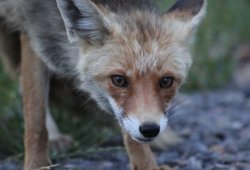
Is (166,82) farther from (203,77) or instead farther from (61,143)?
(203,77)

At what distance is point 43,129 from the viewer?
575 cm

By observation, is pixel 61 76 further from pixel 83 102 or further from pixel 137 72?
pixel 137 72

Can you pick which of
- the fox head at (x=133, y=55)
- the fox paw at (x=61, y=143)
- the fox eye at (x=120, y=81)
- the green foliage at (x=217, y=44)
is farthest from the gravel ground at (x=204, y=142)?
the fox eye at (x=120, y=81)

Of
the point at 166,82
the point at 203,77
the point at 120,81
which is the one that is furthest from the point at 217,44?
the point at 120,81

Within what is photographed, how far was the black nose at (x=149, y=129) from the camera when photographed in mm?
4637

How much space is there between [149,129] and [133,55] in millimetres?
668

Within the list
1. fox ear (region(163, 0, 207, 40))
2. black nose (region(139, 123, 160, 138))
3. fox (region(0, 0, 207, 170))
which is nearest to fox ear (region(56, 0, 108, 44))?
fox (region(0, 0, 207, 170))

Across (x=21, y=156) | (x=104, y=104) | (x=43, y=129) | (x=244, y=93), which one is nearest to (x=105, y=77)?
(x=104, y=104)

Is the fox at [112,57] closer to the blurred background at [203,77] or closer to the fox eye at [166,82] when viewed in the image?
the fox eye at [166,82]

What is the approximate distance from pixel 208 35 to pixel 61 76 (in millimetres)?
3115

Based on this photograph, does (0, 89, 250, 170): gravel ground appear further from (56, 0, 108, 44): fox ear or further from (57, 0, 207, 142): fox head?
(56, 0, 108, 44): fox ear

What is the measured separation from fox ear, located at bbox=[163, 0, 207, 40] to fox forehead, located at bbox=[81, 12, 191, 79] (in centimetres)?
9

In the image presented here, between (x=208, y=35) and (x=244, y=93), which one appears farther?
(x=244, y=93)

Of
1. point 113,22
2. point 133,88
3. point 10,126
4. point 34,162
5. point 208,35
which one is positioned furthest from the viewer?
point 208,35
